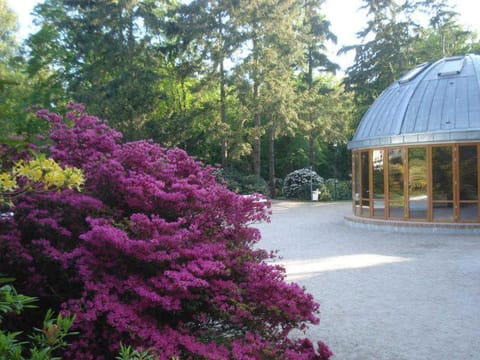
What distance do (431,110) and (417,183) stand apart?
7.76ft

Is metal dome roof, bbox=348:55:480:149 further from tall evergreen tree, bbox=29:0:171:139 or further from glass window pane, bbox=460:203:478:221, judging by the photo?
tall evergreen tree, bbox=29:0:171:139

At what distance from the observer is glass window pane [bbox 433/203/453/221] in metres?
14.0

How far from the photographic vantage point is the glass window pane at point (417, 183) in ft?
47.1

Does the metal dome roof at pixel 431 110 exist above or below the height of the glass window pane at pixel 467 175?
above

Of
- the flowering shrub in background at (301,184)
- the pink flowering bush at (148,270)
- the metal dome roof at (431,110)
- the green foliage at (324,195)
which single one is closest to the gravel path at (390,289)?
the pink flowering bush at (148,270)

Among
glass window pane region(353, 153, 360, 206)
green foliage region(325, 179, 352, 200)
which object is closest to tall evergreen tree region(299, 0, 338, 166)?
green foliage region(325, 179, 352, 200)

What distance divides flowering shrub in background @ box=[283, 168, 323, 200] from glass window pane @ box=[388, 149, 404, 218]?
1251 centimetres

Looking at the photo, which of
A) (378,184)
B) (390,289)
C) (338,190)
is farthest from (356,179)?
(338,190)

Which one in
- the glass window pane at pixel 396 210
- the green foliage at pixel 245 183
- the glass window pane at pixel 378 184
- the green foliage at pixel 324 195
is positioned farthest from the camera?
the green foliage at pixel 324 195

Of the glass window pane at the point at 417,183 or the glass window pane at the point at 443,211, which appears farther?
the glass window pane at the point at 417,183

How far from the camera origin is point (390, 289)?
7500 millimetres

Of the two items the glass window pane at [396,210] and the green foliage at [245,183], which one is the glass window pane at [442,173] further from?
the green foliage at [245,183]

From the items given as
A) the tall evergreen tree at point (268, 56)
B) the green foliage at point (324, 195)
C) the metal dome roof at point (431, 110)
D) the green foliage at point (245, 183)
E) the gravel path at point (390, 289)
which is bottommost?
the gravel path at point (390, 289)

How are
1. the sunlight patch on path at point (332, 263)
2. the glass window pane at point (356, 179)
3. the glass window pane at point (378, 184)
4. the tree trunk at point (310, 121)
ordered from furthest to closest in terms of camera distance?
1. the tree trunk at point (310, 121)
2. the glass window pane at point (356, 179)
3. the glass window pane at point (378, 184)
4. the sunlight patch on path at point (332, 263)
